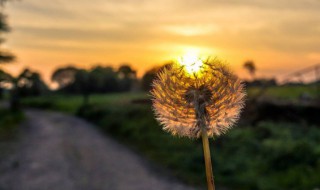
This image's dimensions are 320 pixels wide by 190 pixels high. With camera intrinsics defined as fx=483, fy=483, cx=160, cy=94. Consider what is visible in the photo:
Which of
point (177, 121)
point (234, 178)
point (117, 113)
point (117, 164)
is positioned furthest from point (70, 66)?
point (177, 121)

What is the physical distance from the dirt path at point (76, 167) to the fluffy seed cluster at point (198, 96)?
47.2 ft

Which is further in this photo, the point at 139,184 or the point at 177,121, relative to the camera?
the point at 139,184

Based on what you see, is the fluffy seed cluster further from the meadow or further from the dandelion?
the meadow

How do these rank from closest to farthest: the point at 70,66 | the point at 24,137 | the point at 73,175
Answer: the point at 73,175
the point at 24,137
the point at 70,66

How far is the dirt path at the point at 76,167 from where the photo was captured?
1808 centimetres

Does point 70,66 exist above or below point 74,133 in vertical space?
above

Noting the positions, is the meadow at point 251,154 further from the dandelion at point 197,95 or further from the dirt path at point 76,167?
the dandelion at point 197,95

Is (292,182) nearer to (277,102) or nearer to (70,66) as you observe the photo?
(277,102)

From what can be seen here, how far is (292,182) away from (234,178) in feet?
7.40

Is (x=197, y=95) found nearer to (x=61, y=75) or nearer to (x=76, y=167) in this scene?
(x=76, y=167)

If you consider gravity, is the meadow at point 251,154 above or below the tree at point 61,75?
below

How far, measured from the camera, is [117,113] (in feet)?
116

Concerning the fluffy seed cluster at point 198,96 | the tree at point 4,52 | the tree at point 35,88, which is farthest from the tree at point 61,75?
the fluffy seed cluster at point 198,96

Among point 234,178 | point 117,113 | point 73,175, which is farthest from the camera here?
point 117,113
